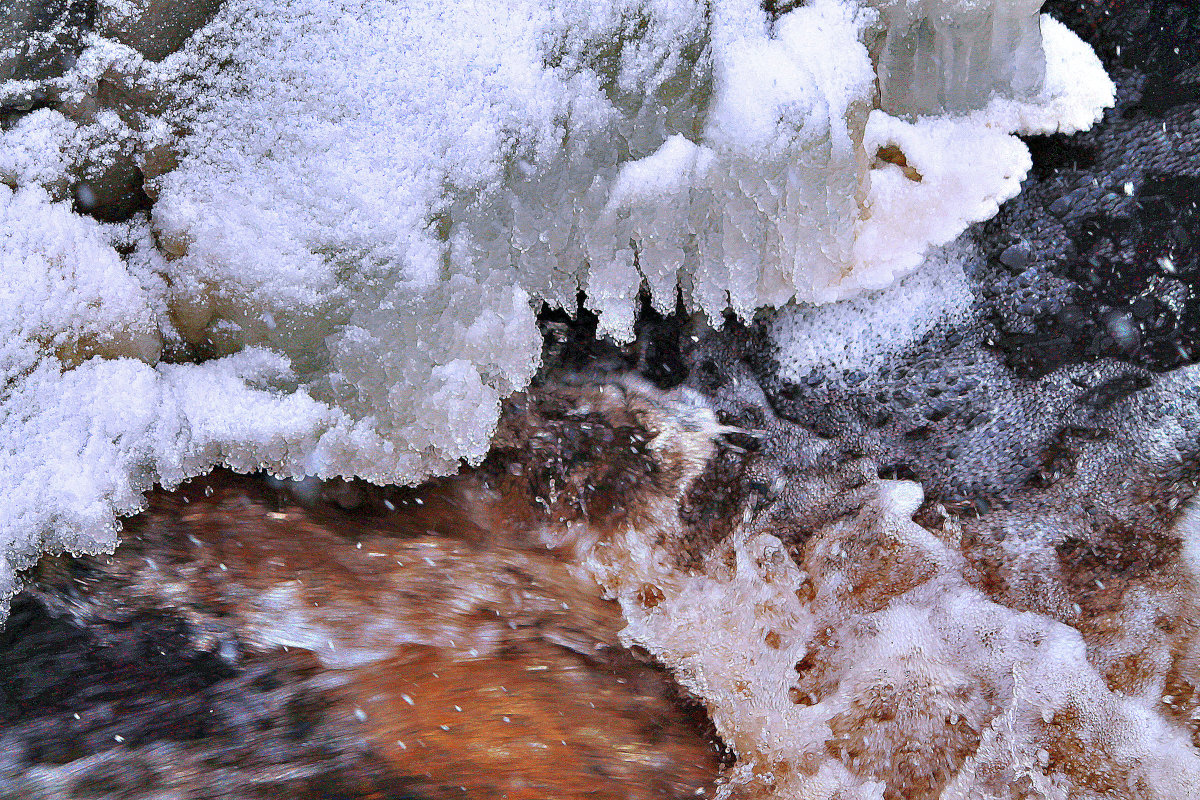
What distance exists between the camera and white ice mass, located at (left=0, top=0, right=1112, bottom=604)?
5.56 ft

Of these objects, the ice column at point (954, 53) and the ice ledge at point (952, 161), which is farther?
the ice ledge at point (952, 161)

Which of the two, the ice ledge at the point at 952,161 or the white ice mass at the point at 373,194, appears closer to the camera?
the white ice mass at the point at 373,194

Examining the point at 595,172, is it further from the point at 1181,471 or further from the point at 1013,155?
the point at 1181,471

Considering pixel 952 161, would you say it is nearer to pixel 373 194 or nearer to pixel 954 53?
pixel 954 53

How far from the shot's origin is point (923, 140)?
6.08 feet

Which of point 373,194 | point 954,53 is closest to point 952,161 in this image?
point 954,53

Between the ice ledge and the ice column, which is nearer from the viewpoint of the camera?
the ice column

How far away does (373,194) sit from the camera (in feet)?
5.64

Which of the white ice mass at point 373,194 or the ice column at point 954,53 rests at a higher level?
the ice column at point 954,53

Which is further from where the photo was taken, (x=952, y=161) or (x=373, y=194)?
(x=952, y=161)

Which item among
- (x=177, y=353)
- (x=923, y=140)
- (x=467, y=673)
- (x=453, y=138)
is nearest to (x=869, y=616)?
(x=467, y=673)

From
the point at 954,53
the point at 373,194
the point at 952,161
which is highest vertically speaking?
the point at 954,53

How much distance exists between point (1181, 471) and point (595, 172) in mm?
1605

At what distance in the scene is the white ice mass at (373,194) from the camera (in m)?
1.70
